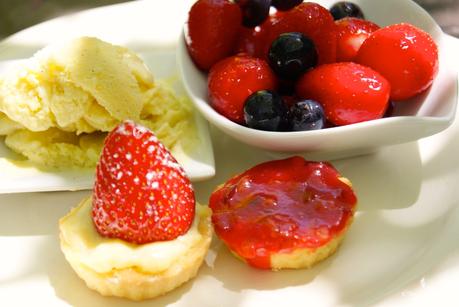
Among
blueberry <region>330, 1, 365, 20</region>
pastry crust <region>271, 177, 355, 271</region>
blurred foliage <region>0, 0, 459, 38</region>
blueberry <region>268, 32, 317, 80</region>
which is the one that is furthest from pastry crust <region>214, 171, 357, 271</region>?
blurred foliage <region>0, 0, 459, 38</region>

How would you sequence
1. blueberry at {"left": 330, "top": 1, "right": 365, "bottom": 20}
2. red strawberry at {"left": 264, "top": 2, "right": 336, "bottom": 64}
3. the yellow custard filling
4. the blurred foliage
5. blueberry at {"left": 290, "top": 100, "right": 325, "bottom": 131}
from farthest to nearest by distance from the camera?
the blurred foliage → blueberry at {"left": 330, "top": 1, "right": 365, "bottom": 20} → red strawberry at {"left": 264, "top": 2, "right": 336, "bottom": 64} → blueberry at {"left": 290, "top": 100, "right": 325, "bottom": 131} → the yellow custard filling

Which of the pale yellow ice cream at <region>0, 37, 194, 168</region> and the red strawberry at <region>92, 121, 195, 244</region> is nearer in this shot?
the red strawberry at <region>92, 121, 195, 244</region>

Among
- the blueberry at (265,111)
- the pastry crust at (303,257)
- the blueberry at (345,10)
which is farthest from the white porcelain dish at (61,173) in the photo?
the blueberry at (345,10)

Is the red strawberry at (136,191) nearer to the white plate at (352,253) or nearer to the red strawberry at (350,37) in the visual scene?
the white plate at (352,253)

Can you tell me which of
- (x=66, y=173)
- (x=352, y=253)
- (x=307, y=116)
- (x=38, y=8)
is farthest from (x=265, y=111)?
(x=38, y=8)

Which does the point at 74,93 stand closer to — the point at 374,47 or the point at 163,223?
the point at 163,223

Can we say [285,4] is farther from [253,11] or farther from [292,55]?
[292,55]

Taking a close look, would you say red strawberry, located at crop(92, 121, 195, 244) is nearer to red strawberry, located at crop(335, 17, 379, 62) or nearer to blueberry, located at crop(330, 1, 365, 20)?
red strawberry, located at crop(335, 17, 379, 62)

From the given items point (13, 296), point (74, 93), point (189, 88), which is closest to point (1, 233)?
point (13, 296)
